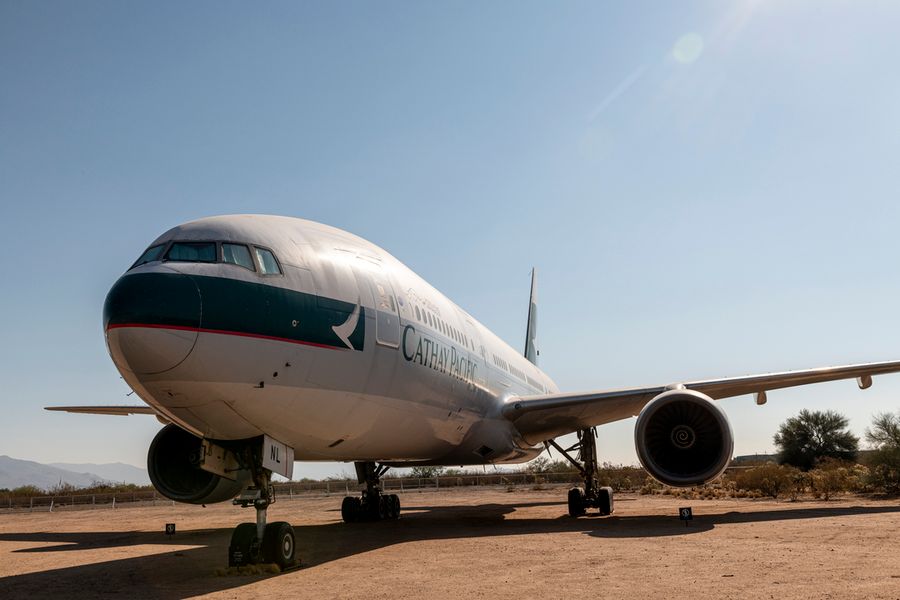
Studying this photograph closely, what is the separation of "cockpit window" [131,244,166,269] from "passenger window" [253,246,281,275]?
1.05 meters

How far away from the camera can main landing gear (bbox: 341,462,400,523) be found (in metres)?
16.2

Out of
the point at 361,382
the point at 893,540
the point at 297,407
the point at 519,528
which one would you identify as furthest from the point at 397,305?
the point at 893,540

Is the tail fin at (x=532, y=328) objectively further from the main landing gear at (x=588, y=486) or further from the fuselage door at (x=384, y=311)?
the fuselage door at (x=384, y=311)

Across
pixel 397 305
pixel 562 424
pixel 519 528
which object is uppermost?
pixel 397 305

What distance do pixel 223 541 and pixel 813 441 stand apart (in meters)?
38.4

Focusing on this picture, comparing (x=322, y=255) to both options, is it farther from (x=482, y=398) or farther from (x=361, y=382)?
(x=482, y=398)

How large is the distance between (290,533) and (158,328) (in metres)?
3.23

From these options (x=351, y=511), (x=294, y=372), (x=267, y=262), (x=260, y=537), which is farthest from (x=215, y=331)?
(x=351, y=511)

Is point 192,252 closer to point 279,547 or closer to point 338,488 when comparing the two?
A: point 279,547

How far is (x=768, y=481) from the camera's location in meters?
22.7

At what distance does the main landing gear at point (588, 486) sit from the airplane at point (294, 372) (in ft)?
9.07

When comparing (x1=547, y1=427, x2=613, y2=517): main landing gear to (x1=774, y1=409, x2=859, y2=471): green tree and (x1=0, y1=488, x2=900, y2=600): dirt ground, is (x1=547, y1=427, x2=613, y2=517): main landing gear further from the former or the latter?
(x1=774, y1=409, x2=859, y2=471): green tree

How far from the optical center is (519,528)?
1268cm

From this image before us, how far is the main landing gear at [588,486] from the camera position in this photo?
626 inches
